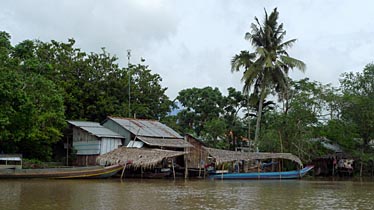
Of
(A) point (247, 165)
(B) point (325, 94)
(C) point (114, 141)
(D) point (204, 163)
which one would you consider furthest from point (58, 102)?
(B) point (325, 94)

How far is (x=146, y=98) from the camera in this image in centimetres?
3425

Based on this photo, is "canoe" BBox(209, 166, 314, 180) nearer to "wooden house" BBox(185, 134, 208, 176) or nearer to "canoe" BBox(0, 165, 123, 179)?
"wooden house" BBox(185, 134, 208, 176)

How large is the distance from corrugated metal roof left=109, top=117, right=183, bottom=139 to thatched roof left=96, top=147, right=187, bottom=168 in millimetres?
2158

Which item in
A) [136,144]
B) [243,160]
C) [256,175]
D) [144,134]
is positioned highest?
[144,134]

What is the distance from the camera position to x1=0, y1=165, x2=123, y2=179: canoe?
21.2m

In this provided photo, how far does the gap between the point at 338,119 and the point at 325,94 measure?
2062 millimetres

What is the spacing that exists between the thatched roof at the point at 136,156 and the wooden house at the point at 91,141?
46.6 inches

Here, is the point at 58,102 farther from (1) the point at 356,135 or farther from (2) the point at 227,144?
(1) the point at 356,135

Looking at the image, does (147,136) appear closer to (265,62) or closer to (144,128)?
(144,128)

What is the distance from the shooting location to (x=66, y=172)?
22125 millimetres

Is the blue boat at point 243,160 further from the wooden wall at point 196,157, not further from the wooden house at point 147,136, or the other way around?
the wooden house at point 147,136

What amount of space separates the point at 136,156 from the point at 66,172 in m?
3.94

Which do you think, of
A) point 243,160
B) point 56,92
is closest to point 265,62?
point 243,160

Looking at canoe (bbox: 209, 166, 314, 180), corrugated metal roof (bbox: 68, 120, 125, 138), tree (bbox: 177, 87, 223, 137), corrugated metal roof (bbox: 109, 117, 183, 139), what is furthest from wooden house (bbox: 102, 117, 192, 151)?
tree (bbox: 177, 87, 223, 137)
